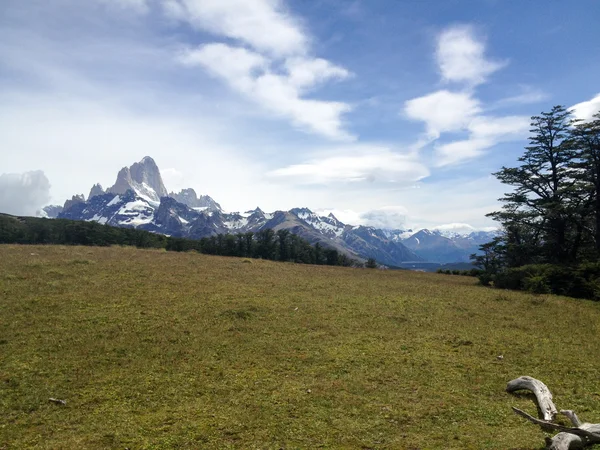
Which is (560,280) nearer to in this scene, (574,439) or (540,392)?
(540,392)

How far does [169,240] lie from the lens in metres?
109

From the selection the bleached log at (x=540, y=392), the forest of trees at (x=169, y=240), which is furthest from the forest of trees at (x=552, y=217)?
the forest of trees at (x=169, y=240)

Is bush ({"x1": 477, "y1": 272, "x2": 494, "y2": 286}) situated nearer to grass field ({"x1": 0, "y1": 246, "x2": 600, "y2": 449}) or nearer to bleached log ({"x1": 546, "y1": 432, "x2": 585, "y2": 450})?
grass field ({"x1": 0, "y1": 246, "x2": 600, "y2": 449})

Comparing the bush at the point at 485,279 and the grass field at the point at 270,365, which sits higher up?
the bush at the point at 485,279

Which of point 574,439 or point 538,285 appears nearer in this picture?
point 574,439

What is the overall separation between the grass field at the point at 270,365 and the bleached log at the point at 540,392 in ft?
1.97

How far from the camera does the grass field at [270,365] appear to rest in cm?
1058

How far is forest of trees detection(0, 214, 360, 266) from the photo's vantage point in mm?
101750

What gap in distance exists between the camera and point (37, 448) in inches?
380

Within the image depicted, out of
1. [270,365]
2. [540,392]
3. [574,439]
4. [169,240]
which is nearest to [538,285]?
[540,392]

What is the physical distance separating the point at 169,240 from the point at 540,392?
10932 cm

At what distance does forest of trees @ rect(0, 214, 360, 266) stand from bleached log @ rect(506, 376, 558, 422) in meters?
91.6

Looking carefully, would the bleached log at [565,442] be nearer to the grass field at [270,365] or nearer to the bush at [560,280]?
the grass field at [270,365]

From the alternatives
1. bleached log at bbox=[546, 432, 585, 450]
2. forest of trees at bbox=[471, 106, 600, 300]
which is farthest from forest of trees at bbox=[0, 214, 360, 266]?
bleached log at bbox=[546, 432, 585, 450]
